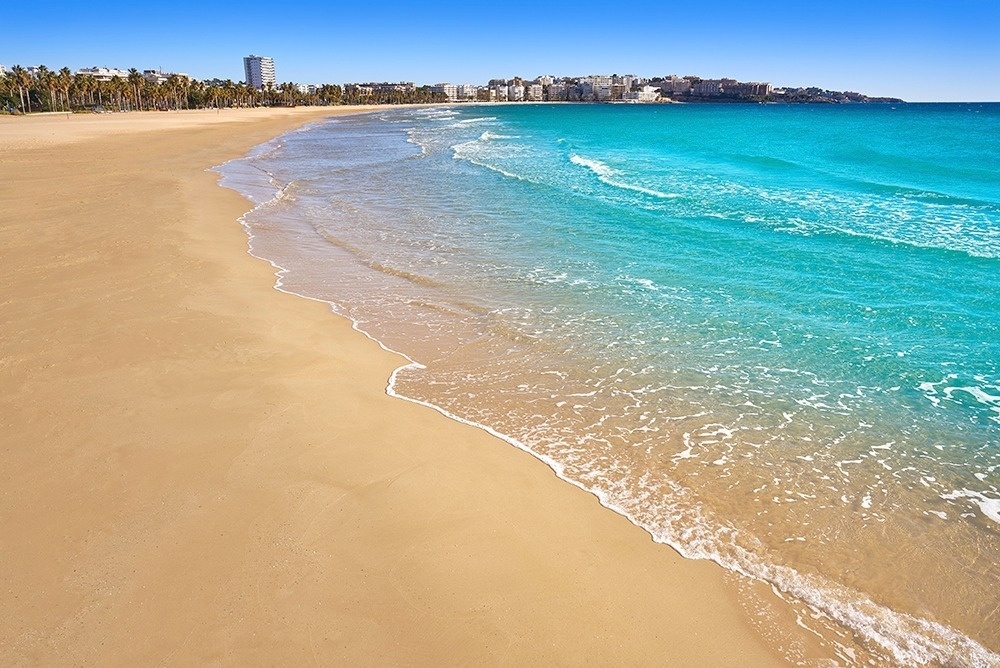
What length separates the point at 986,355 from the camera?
30.9ft

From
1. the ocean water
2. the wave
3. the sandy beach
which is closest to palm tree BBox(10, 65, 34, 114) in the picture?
the wave

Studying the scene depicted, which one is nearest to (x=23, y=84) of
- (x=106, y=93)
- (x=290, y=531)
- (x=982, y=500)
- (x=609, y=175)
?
(x=106, y=93)

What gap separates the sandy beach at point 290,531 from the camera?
4270 millimetres

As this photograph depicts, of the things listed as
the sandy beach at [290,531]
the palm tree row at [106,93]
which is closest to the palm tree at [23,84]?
the palm tree row at [106,93]

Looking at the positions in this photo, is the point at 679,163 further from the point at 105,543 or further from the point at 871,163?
the point at 105,543

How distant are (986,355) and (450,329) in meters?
8.48

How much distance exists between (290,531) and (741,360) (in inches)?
267

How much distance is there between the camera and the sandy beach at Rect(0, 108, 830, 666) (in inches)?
168

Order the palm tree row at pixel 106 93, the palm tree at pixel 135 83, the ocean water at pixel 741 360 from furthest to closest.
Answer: the palm tree at pixel 135 83
the palm tree row at pixel 106 93
the ocean water at pixel 741 360

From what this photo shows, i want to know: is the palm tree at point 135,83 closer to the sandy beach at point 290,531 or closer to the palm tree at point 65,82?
the palm tree at point 65,82

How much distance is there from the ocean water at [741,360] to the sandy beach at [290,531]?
2.08 ft

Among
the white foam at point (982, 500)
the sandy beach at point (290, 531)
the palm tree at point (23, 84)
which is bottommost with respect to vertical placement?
the white foam at point (982, 500)

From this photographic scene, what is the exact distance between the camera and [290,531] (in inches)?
207

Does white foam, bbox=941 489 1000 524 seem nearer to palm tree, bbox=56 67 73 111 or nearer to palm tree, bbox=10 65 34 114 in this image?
palm tree, bbox=10 65 34 114
